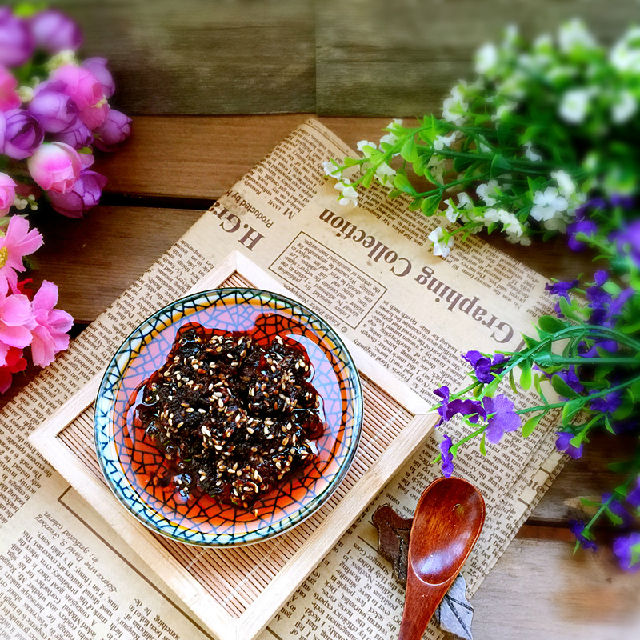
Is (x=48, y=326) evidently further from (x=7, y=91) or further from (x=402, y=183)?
(x=402, y=183)

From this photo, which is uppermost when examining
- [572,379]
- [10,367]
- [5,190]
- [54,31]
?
[572,379]

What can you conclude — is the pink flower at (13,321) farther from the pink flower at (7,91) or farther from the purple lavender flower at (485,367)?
the purple lavender flower at (485,367)

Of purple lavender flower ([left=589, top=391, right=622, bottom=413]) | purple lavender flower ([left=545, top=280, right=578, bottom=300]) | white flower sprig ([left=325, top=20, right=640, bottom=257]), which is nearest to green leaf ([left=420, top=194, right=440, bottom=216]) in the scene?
white flower sprig ([left=325, top=20, right=640, bottom=257])

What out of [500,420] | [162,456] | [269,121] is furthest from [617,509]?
[269,121]

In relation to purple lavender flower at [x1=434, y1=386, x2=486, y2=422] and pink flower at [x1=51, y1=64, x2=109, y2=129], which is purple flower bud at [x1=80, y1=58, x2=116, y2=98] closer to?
pink flower at [x1=51, y1=64, x2=109, y2=129]

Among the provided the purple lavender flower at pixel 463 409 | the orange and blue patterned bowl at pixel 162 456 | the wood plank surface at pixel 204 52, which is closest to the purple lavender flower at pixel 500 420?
the purple lavender flower at pixel 463 409

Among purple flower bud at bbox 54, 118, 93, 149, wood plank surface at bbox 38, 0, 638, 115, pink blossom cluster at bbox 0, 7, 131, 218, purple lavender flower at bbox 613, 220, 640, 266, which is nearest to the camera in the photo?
purple lavender flower at bbox 613, 220, 640, 266
